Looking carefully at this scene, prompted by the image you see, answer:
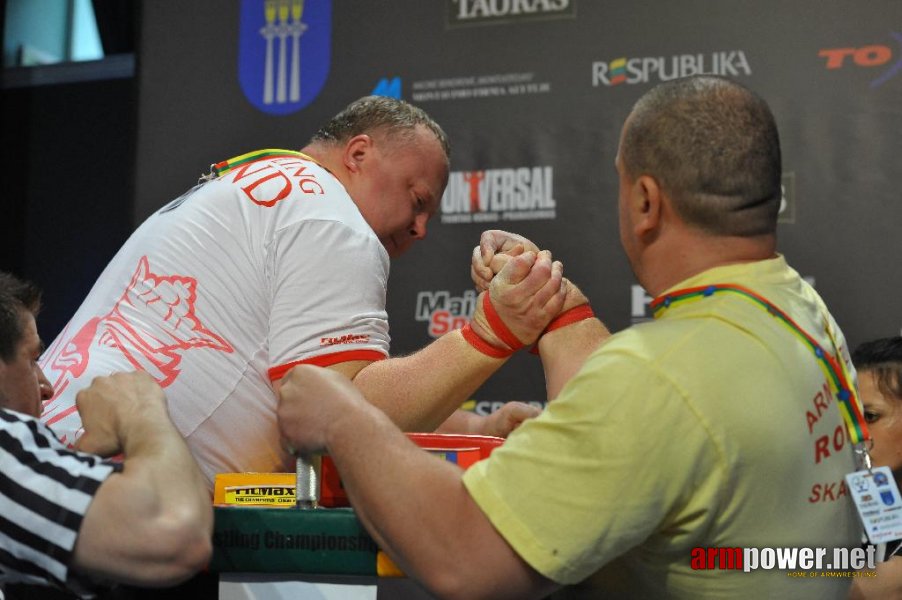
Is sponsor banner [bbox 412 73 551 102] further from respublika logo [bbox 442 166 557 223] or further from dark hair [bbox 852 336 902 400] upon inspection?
dark hair [bbox 852 336 902 400]

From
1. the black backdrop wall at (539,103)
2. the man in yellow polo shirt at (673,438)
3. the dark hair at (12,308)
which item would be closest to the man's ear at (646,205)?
the man in yellow polo shirt at (673,438)

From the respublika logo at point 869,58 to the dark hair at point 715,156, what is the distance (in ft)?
6.26

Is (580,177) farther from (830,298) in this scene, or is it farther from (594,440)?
(594,440)

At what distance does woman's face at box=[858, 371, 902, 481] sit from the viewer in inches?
101

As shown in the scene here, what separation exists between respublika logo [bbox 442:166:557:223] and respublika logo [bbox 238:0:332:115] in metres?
0.61

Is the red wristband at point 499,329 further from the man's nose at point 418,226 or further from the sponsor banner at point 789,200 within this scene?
the sponsor banner at point 789,200

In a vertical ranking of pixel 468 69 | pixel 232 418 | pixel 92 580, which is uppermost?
pixel 468 69

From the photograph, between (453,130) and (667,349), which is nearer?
(667,349)

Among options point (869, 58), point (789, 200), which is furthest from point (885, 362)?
point (869, 58)

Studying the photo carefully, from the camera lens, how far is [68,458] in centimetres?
134

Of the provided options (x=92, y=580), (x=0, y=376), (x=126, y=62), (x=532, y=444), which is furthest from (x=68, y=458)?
(x=126, y=62)

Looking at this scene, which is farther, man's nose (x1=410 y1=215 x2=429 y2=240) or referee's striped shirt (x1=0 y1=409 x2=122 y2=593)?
man's nose (x1=410 y1=215 x2=429 y2=240)

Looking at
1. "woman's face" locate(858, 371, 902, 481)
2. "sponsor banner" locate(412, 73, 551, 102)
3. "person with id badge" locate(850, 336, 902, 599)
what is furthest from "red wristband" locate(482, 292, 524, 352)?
"sponsor banner" locate(412, 73, 551, 102)

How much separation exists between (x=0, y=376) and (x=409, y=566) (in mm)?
724
